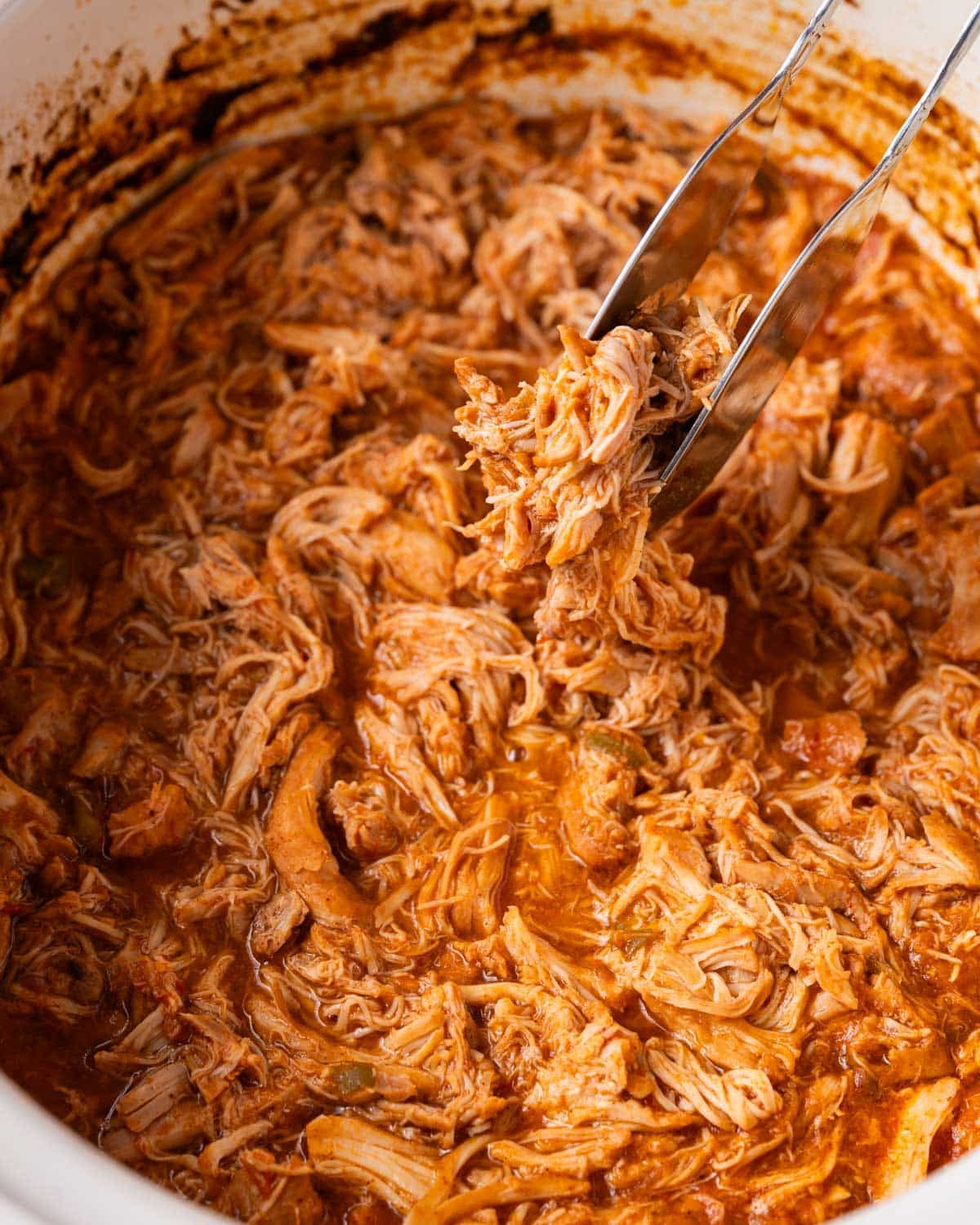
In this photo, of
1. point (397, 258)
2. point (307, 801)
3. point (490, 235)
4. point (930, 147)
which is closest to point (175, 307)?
point (397, 258)

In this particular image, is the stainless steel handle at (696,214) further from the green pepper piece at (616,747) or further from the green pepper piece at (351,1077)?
the green pepper piece at (351,1077)

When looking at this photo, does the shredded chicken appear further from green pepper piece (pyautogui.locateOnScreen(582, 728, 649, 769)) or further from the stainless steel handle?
the stainless steel handle

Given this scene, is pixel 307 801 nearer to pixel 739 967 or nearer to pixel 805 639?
pixel 739 967

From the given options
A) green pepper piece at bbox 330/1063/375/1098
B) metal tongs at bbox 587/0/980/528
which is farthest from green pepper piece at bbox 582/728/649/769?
green pepper piece at bbox 330/1063/375/1098

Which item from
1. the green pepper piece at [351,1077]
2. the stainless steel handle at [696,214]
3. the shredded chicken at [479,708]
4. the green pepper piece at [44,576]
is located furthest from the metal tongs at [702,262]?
the green pepper piece at [44,576]

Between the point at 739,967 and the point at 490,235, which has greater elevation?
the point at 490,235

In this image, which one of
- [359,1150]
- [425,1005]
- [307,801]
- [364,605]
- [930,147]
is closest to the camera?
[359,1150]

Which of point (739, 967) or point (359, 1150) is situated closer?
point (359, 1150)
